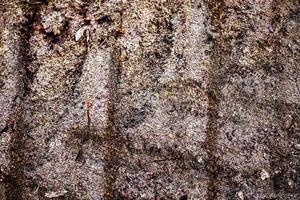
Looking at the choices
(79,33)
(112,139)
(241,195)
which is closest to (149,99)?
(112,139)

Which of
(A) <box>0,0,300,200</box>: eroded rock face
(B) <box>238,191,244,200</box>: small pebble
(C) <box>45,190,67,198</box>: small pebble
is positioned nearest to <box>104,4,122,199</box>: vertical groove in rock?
(A) <box>0,0,300,200</box>: eroded rock face

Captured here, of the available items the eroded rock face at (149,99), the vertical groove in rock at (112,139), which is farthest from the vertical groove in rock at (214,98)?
the vertical groove in rock at (112,139)

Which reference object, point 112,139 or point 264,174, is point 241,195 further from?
point 112,139

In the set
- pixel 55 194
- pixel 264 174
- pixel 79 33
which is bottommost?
pixel 55 194

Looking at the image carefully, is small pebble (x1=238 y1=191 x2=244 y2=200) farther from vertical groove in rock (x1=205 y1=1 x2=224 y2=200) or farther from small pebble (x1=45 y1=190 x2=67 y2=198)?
small pebble (x1=45 y1=190 x2=67 y2=198)

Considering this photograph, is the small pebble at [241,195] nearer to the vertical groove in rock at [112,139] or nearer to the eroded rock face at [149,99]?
the eroded rock face at [149,99]

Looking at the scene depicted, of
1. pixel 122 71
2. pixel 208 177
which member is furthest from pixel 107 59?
pixel 208 177

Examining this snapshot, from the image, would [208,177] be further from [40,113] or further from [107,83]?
[40,113]
